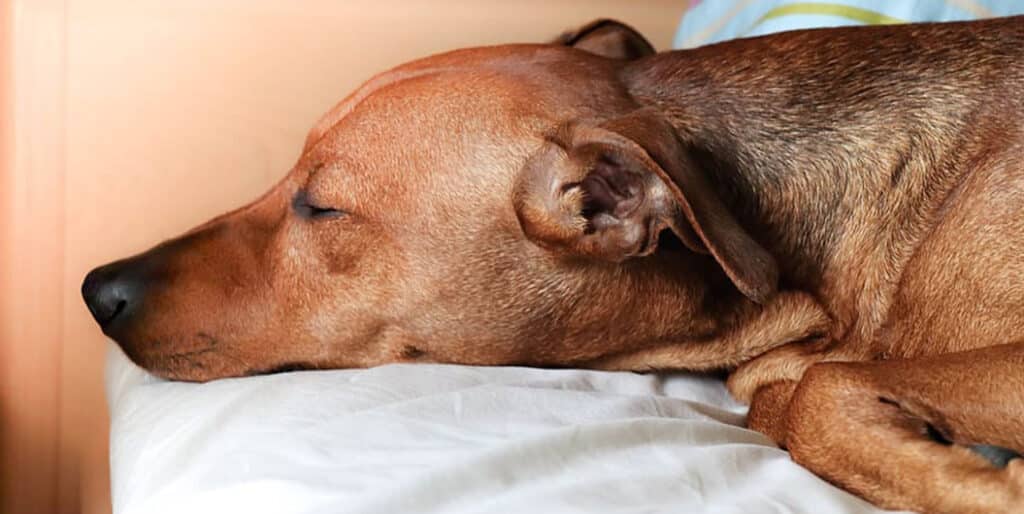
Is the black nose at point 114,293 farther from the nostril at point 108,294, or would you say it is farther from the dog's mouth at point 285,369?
the dog's mouth at point 285,369

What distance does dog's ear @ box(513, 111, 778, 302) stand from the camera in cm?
169

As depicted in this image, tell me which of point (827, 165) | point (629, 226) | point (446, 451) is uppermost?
point (827, 165)

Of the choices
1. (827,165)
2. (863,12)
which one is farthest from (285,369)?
(863,12)

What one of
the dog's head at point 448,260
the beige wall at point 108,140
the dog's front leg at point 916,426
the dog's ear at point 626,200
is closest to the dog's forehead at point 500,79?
the dog's head at point 448,260

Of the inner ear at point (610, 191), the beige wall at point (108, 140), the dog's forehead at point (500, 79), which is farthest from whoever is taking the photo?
the beige wall at point (108, 140)

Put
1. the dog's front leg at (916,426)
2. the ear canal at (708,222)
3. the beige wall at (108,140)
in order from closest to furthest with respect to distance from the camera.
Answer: the dog's front leg at (916,426)
the ear canal at (708,222)
the beige wall at (108,140)

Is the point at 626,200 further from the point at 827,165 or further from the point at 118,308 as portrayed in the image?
the point at 118,308

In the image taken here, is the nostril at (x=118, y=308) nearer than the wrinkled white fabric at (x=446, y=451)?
No

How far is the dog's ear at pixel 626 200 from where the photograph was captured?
169cm

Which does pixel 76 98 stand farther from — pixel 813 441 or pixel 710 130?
pixel 813 441

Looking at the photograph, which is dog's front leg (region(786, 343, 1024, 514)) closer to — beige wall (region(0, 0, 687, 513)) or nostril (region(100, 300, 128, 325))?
nostril (region(100, 300, 128, 325))

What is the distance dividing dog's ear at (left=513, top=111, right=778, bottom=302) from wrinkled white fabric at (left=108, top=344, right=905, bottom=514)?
21 centimetres

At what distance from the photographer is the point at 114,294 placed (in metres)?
2.02

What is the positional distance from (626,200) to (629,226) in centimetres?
4
